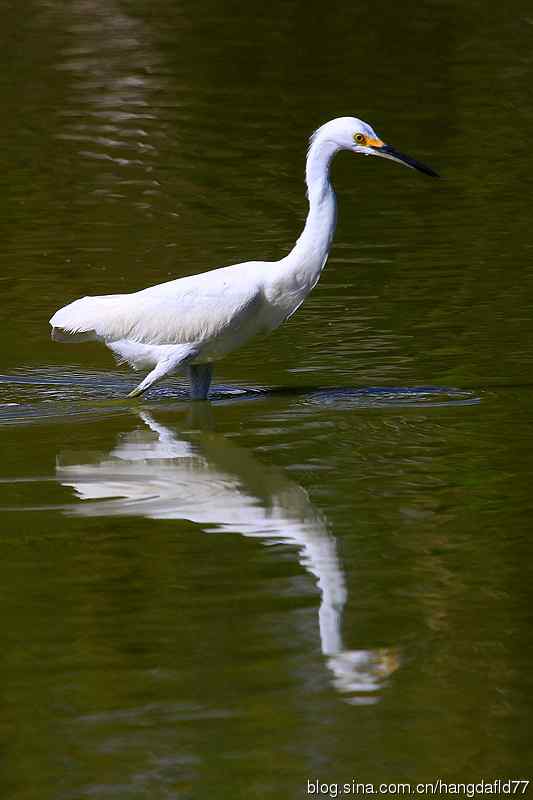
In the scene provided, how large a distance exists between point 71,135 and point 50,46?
730cm

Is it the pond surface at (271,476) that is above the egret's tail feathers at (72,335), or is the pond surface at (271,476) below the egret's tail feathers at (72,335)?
below

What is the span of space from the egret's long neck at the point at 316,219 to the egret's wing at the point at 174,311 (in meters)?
0.28

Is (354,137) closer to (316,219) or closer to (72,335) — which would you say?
(316,219)

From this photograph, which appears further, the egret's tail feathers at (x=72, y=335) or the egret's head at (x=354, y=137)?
the egret's tail feathers at (x=72, y=335)

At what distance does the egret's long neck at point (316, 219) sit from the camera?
1009 centimetres

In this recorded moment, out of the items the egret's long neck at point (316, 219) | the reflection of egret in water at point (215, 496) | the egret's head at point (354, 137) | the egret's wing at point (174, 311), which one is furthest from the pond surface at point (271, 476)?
the egret's head at point (354, 137)

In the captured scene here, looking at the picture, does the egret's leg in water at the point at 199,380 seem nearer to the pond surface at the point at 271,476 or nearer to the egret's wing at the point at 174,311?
the pond surface at the point at 271,476

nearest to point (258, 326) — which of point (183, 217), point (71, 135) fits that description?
point (183, 217)

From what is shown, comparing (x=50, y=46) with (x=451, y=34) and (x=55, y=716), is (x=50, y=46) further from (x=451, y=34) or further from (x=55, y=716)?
(x=55, y=716)

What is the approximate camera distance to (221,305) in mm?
10086

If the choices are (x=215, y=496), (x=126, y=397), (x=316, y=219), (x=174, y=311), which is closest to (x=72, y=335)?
(x=126, y=397)

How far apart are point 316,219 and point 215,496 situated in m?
2.25

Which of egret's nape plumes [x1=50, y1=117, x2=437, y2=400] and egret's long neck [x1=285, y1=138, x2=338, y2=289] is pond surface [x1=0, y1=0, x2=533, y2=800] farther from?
egret's long neck [x1=285, y1=138, x2=338, y2=289]

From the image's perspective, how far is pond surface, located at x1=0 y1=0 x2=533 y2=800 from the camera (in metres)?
5.64
